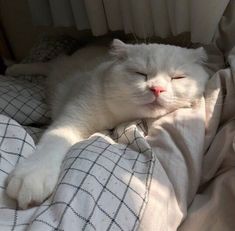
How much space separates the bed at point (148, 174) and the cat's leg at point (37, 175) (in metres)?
0.02

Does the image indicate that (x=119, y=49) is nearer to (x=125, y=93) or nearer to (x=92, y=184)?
(x=125, y=93)

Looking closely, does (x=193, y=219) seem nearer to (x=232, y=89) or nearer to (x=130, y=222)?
(x=130, y=222)

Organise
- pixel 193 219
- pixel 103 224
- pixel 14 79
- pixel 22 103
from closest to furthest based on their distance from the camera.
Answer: pixel 103 224 → pixel 193 219 → pixel 22 103 → pixel 14 79

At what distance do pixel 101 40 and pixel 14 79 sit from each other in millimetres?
378

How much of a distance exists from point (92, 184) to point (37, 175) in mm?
111

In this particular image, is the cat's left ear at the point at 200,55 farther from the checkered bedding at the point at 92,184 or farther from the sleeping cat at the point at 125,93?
the checkered bedding at the point at 92,184

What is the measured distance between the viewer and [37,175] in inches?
30.3

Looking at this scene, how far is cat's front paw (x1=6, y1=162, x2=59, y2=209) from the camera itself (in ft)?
2.42

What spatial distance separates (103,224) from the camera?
0.70 meters

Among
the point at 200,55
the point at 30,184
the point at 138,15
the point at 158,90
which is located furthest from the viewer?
the point at 138,15

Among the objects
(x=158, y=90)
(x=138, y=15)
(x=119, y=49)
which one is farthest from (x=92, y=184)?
(x=138, y=15)

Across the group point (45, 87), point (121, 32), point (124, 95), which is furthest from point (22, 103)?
point (121, 32)

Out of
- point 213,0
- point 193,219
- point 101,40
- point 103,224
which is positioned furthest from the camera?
point 101,40

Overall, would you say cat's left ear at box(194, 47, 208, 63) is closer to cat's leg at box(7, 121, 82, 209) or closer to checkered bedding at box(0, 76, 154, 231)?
checkered bedding at box(0, 76, 154, 231)
